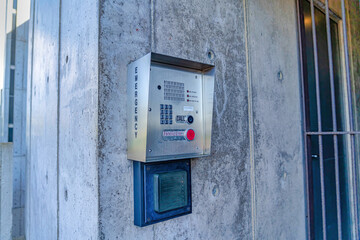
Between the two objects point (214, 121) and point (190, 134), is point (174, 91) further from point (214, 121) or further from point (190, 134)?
point (214, 121)

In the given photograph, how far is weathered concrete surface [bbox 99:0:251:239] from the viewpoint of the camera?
1.43m

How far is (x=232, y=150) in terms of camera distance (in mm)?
2100

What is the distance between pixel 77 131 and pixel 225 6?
167 centimetres

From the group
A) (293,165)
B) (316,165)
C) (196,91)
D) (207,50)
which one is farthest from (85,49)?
(316,165)

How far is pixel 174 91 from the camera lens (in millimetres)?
1521

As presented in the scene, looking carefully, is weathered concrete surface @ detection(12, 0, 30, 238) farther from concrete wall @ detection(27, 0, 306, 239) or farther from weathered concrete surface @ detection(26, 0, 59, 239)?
concrete wall @ detection(27, 0, 306, 239)

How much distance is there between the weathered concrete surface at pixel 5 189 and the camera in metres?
2.86

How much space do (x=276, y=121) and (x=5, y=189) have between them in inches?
130

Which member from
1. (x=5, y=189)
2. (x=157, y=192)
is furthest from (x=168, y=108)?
(x=5, y=189)

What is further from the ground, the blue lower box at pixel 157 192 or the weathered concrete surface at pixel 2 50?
the weathered concrete surface at pixel 2 50

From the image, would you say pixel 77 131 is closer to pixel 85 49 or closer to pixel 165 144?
pixel 85 49

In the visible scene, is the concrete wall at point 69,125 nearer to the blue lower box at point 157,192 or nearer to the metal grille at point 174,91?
the blue lower box at point 157,192

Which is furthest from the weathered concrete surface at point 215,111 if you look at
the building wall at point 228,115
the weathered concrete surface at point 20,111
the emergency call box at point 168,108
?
the weathered concrete surface at point 20,111

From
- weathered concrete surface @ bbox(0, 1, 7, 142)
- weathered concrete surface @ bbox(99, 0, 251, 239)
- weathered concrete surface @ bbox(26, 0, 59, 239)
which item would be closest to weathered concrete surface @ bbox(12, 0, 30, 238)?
weathered concrete surface @ bbox(0, 1, 7, 142)
